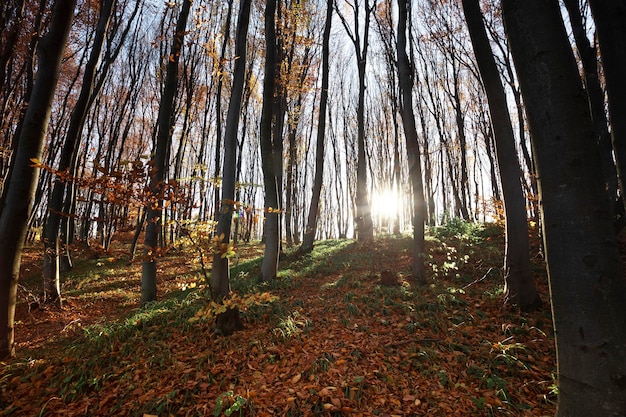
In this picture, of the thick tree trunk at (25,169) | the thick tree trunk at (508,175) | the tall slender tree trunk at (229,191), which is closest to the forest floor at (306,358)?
the tall slender tree trunk at (229,191)

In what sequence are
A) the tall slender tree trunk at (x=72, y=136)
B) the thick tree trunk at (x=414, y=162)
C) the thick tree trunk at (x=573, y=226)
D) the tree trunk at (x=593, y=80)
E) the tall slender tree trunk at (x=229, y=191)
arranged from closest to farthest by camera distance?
1. the thick tree trunk at (x=573, y=226)
2. the tall slender tree trunk at (x=229, y=191)
3. the tree trunk at (x=593, y=80)
4. the tall slender tree trunk at (x=72, y=136)
5. the thick tree trunk at (x=414, y=162)

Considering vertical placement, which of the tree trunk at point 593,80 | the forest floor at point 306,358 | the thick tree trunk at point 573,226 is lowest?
the forest floor at point 306,358

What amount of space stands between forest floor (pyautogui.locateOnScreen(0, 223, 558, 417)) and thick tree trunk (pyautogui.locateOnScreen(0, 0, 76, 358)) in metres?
0.87

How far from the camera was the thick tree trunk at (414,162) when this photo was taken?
6.54 metres

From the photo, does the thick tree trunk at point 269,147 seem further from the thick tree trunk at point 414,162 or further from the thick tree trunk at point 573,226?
the thick tree trunk at point 573,226

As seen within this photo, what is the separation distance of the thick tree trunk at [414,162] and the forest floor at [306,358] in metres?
0.67

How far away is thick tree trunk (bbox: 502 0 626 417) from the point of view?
1.57 metres

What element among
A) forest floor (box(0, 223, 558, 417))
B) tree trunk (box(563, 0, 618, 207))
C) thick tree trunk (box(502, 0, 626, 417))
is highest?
tree trunk (box(563, 0, 618, 207))

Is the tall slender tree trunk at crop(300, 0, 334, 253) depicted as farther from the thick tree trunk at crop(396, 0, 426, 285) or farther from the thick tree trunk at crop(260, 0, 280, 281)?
the thick tree trunk at crop(396, 0, 426, 285)

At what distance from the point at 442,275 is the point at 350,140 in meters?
17.5

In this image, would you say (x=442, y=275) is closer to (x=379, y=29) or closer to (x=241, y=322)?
(x=241, y=322)

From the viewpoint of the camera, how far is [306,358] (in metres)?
3.89

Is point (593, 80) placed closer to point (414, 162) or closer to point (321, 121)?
point (414, 162)

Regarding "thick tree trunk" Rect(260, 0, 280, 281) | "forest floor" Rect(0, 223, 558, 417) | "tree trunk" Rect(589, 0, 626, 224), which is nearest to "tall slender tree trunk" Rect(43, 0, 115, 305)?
"forest floor" Rect(0, 223, 558, 417)
